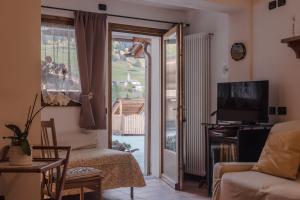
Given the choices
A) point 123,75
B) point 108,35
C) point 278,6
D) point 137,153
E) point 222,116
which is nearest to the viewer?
point 278,6

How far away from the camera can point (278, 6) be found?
3916 millimetres

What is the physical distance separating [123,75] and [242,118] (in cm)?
627

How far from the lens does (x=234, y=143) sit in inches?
156

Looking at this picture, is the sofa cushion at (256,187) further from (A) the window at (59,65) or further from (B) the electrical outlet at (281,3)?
(A) the window at (59,65)

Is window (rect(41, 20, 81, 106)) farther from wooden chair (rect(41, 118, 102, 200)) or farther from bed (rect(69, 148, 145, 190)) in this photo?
wooden chair (rect(41, 118, 102, 200))

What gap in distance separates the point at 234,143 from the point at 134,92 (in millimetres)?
6839

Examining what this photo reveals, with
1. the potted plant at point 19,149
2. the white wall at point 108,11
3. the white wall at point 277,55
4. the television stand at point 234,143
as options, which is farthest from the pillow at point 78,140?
the white wall at point 277,55

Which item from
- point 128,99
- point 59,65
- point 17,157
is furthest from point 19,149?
point 128,99

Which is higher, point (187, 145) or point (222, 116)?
point (222, 116)

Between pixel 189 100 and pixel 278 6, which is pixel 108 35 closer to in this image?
pixel 189 100

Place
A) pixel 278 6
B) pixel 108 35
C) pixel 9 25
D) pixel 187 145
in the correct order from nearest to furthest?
pixel 9 25 → pixel 278 6 → pixel 108 35 → pixel 187 145

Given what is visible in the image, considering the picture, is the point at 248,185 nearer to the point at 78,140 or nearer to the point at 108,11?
the point at 78,140

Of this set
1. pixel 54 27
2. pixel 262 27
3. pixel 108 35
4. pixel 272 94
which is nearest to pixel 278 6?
pixel 262 27

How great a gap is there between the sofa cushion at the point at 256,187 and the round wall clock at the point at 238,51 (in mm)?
1678
